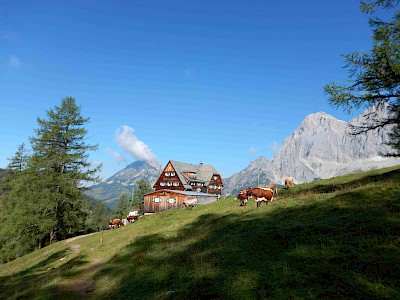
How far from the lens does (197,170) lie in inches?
3418

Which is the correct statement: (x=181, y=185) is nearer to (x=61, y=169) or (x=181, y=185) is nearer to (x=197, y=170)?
(x=197, y=170)

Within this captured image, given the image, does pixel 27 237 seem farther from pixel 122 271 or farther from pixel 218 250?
pixel 218 250

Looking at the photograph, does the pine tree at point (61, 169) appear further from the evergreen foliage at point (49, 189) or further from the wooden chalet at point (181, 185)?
the wooden chalet at point (181, 185)

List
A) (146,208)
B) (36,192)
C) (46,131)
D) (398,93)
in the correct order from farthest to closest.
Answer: (146,208), (46,131), (36,192), (398,93)

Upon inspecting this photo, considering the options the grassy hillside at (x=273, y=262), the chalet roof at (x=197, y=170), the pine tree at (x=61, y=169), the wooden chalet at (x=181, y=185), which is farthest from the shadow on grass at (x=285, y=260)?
the chalet roof at (x=197, y=170)

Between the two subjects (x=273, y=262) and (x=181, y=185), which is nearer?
(x=273, y=262)

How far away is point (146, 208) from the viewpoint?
64.8 meters

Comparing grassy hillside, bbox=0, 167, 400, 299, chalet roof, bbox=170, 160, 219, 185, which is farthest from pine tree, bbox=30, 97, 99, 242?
chalet roof, bbox=170, 160, 219, 185

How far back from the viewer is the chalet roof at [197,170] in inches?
3177

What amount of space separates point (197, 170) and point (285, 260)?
7678 cm

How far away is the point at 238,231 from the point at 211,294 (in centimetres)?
760

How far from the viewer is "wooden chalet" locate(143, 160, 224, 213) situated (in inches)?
2452

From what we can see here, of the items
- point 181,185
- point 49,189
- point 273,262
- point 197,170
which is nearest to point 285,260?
point 273,262

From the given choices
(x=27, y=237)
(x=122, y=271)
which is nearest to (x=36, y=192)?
(x=27, y=237)
